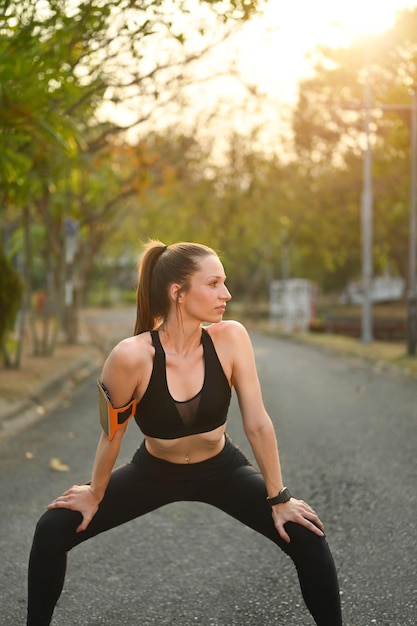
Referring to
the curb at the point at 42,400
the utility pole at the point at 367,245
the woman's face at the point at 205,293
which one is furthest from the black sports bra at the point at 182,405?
the utility pole at the point at 367,245

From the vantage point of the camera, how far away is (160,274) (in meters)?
3.23

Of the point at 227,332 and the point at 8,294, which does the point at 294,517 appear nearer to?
the point at 227,332

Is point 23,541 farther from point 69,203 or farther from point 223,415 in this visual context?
point 69,203

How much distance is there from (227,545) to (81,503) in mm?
2070

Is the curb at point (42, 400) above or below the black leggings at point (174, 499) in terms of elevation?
below

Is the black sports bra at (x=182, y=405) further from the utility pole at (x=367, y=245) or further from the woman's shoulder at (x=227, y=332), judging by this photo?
the utility pole at (x=367, y=245)

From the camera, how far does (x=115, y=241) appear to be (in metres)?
58.6

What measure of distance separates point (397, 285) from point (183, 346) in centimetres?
9941

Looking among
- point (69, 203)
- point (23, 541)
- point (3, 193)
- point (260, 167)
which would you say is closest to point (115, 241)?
point (260, 167)

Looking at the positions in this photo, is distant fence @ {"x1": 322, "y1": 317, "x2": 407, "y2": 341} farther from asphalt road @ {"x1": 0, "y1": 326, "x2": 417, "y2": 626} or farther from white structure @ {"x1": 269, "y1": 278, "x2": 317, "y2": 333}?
asphalt road @ {"x1": 0, "y1": 326, "x2": 417, "y2": 626}

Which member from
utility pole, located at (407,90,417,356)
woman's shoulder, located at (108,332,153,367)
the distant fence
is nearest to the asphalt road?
woman's shoulder, located at (108,332,153,367)

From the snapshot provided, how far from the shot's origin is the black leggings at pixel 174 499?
9.84 feet

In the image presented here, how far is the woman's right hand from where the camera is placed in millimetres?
3127

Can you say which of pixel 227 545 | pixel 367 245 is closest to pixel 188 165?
pixel 367 245
